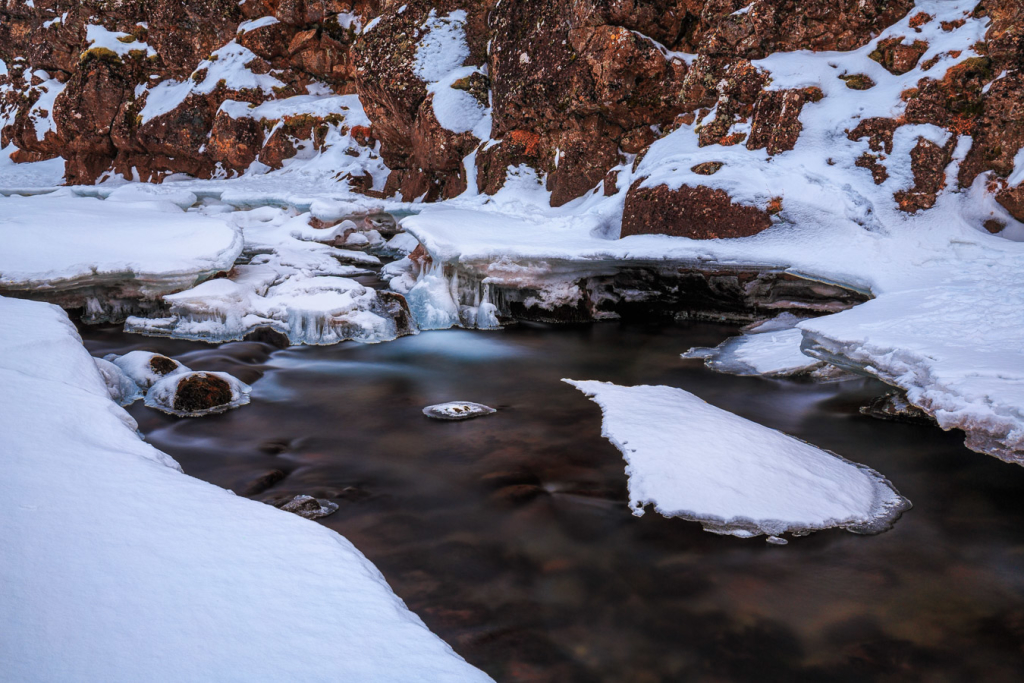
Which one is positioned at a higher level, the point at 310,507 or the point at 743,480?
the point at 743,480

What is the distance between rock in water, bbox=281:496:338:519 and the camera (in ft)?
11.0


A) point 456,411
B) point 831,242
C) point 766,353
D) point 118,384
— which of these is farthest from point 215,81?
point 766,353

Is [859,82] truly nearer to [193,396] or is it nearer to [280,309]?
[280,309]

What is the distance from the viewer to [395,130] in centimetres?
1378

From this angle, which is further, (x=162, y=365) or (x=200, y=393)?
(x=162, y=365)

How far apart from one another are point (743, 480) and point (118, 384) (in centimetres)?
441

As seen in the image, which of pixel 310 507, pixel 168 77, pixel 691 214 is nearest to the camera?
pixel 310 507

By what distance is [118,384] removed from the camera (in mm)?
4703

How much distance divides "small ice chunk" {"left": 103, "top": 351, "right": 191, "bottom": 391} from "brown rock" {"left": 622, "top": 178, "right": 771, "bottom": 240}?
211 inches

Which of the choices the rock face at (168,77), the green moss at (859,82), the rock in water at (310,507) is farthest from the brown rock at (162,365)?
the rock face at (168,77)

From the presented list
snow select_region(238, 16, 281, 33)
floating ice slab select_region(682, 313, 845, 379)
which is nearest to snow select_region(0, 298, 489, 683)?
floating ice slab select_region(682, 313, 845, 379)

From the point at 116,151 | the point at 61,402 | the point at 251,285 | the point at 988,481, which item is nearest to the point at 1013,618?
the point at 988,481

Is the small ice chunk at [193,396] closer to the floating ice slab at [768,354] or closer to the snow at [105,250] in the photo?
the snow at [105,250]

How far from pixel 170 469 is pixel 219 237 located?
504cm
